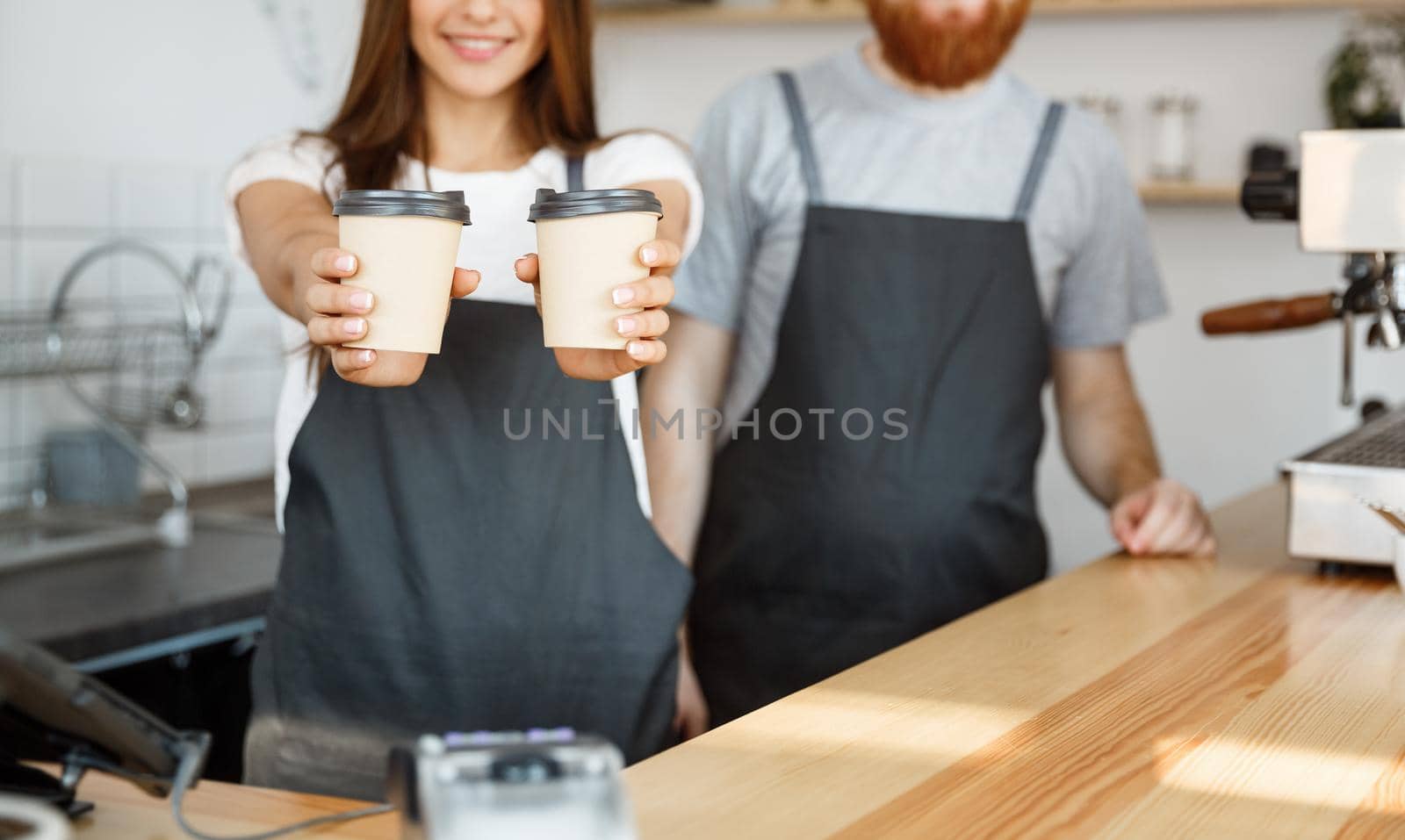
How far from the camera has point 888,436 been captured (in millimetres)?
1771

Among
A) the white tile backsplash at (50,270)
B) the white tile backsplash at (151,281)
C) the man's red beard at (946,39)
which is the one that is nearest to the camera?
the man's red beard at (946,39)

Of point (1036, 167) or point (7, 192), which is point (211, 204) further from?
point (1036, 167)

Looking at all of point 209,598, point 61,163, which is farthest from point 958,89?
point 61,163

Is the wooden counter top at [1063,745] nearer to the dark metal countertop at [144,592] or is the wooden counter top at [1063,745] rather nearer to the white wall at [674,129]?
the dark metal countertop at [144,592]

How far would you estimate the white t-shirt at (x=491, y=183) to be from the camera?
129 centimetres

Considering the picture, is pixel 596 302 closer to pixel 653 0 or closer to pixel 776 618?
pixel 776 618

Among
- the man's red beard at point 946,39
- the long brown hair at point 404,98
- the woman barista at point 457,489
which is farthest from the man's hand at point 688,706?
the man's red beard at point 946,39

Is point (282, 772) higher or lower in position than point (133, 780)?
lower

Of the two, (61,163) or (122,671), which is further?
(61,163)

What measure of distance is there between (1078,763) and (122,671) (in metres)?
1.40

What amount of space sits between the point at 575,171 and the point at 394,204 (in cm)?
56

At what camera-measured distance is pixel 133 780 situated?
839 millimetres

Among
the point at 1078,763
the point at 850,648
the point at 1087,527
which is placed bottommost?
the point at 1087,527

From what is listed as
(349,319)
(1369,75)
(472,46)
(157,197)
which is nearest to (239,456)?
(157,197)
